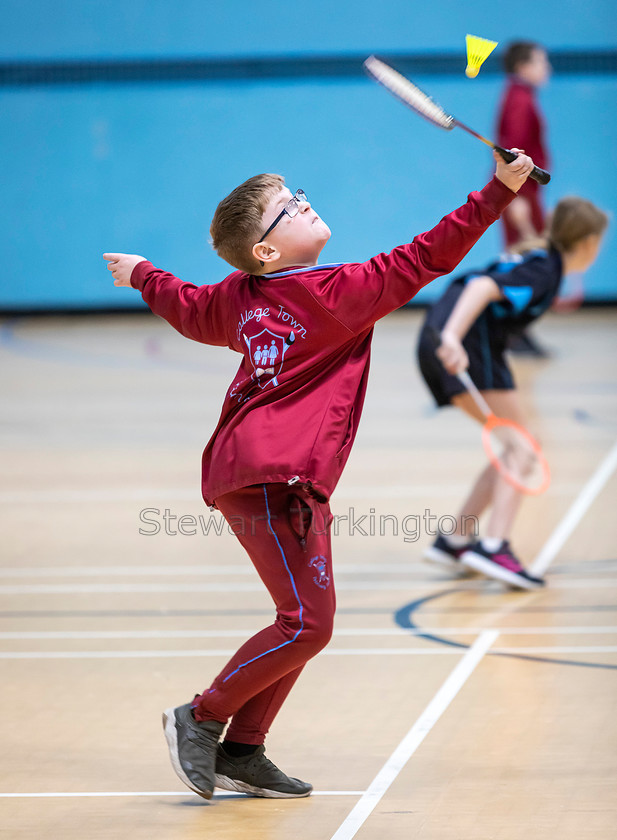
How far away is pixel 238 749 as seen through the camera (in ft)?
10.1

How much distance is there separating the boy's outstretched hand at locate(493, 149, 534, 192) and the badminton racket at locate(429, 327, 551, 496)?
7.11 feet

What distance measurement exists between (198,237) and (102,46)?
7.42 ft

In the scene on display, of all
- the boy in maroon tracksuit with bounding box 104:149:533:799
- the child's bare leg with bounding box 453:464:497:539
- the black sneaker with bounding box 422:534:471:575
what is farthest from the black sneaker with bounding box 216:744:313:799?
the child's bare leg with bounding box 453:464:497:539

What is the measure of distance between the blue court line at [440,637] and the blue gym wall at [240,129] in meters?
8.80

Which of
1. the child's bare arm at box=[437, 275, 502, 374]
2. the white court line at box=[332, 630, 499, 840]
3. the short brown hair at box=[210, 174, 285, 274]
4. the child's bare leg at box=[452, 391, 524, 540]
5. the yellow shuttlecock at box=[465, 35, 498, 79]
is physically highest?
the yellow shuttlecock at box=[465, 35, 498, 79]

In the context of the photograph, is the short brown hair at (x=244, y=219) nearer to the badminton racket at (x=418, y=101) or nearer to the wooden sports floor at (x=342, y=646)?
the badminton racket at (x=418, y=101)

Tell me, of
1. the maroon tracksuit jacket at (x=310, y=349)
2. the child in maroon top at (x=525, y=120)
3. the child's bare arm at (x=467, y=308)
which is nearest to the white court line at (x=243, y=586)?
the child's bare arm at (x=467, y=308)

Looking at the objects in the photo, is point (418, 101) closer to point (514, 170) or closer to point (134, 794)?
point (514, 170)

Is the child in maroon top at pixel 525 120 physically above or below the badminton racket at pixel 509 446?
above

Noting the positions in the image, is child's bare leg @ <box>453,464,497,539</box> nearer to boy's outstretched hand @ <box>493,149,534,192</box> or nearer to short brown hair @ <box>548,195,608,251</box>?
short brown hair @ <box>548,195,608,251</box>

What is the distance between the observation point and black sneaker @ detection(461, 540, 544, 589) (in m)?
4.83

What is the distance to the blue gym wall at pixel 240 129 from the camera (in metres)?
12.9

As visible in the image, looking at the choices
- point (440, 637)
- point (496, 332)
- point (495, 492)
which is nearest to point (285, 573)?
point (440, 637)

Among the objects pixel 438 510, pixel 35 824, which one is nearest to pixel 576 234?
pixel 438 510
